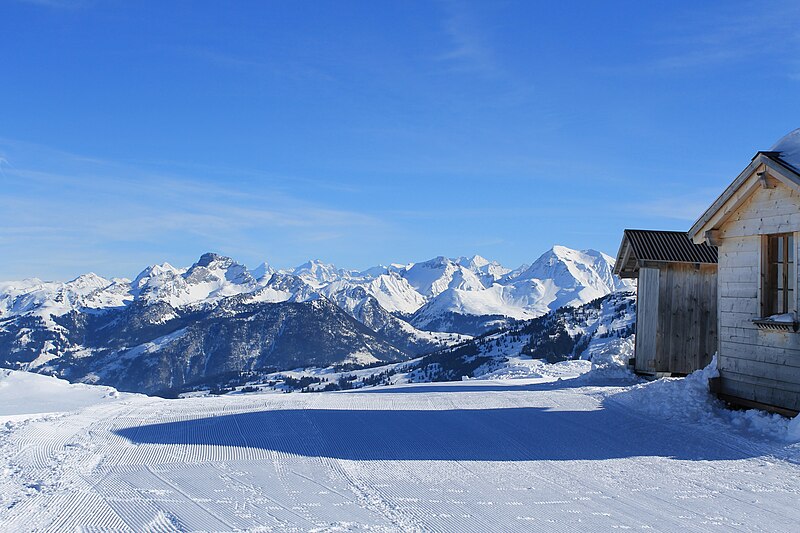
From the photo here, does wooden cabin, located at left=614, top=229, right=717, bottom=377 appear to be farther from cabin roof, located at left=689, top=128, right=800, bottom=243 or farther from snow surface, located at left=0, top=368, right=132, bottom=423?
snow surface, located at left=0, top=368, right=132, bottom=423

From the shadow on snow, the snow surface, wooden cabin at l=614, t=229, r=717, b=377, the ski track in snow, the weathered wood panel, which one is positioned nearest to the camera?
the ski track in snow

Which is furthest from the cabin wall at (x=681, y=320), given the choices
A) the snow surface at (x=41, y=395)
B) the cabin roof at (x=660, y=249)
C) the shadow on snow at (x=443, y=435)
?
the snow surface at (x=41, y=395)

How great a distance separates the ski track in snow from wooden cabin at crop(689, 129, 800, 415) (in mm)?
1981

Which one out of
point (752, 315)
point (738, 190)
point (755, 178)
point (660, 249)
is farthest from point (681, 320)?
point (755, 178)

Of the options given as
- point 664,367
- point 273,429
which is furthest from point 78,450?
point 664,367

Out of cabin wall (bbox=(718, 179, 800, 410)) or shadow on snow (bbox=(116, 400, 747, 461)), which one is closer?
shadow on snow (bbox=(116, 400, 747, 461))

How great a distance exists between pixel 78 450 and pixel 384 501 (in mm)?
5276

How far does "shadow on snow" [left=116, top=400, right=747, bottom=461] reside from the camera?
35.7 feet

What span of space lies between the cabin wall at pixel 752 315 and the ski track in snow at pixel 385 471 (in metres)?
1.93

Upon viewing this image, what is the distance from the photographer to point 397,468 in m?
9.80

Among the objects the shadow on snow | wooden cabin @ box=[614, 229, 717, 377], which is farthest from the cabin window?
wooden cabin @ box=[614, 229, 717, 377]

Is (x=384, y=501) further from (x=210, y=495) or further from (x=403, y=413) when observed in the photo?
(x=403, y=413)

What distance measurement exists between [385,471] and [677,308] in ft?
48.1

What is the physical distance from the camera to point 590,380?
20.6 meters
